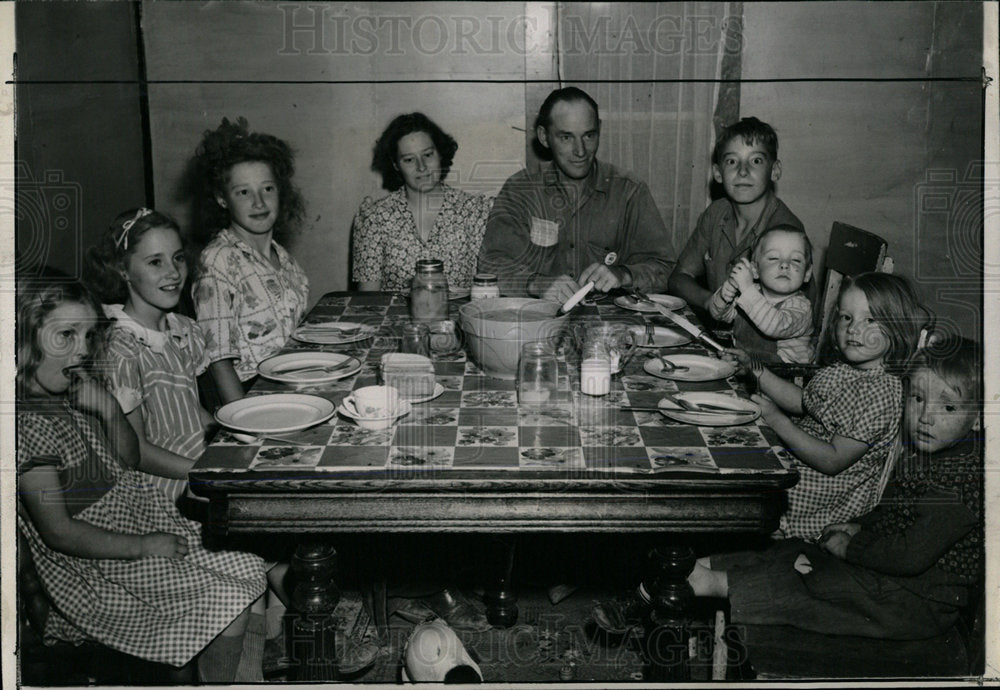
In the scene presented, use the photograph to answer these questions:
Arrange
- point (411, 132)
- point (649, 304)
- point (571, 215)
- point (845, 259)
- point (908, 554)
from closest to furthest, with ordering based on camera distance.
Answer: point (908, 554), point (845, 259), point (649, 304), point (411, 132), point (571, 215)

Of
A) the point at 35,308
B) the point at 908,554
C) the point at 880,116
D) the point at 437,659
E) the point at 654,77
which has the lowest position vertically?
the point at 437,659

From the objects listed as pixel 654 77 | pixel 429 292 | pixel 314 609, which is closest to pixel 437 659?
pixel 314 609

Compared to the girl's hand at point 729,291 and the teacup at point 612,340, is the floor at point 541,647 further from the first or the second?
the girl's hand at point 729,291

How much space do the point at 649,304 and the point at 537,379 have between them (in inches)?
39.8

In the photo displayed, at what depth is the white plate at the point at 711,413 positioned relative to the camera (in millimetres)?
1761

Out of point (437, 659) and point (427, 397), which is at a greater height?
point (427, 397)

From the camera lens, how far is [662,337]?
246 cm

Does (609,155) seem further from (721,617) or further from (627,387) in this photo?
(721,617)

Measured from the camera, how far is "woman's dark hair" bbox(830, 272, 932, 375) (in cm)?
200

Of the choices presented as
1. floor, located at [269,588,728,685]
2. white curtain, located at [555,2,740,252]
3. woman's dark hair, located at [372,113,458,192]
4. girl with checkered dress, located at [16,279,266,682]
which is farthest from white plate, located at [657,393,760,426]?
white curtain, located at [555,2,740,252]

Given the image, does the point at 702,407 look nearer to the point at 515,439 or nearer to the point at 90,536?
the point at 515,439

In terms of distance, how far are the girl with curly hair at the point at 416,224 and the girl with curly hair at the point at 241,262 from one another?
625 mm

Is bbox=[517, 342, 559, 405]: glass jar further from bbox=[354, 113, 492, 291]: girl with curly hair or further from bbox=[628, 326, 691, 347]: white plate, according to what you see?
bbox=[354, 113, 492, 291]: girl with curly hair

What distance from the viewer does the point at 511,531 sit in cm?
157
